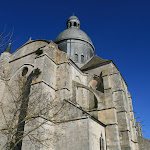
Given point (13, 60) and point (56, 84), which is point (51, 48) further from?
point (13, 60)

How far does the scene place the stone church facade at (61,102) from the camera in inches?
355

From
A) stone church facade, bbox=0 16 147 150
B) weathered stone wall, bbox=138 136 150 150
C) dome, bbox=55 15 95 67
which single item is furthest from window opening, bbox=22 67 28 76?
weathered stone wall, bbox=138 136 150 150

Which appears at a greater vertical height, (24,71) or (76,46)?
(76,46)

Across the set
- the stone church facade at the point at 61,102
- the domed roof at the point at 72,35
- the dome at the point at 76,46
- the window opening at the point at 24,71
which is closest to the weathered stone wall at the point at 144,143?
the stone church facade at the point at 61,102

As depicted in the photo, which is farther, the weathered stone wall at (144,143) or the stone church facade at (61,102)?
the weathered stone wall at (144,143)

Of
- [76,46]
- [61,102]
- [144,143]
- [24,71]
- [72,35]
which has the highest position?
[72,35]

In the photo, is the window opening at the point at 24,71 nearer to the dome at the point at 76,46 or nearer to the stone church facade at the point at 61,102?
the stone church facade at the point at 61,102

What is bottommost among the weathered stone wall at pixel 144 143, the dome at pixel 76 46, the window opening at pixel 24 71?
the weathered stone wall at pixel 144 143

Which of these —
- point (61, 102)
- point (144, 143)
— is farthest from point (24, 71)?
point (144, 143)

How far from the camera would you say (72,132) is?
9445 mm

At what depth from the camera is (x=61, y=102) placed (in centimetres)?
1045

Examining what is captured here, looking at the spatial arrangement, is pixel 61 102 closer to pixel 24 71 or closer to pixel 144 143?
pixel 24 71

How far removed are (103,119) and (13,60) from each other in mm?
8502

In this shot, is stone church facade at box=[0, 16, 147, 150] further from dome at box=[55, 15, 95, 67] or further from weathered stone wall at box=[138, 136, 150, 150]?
dome at box=[55, 15, 95, 67]
